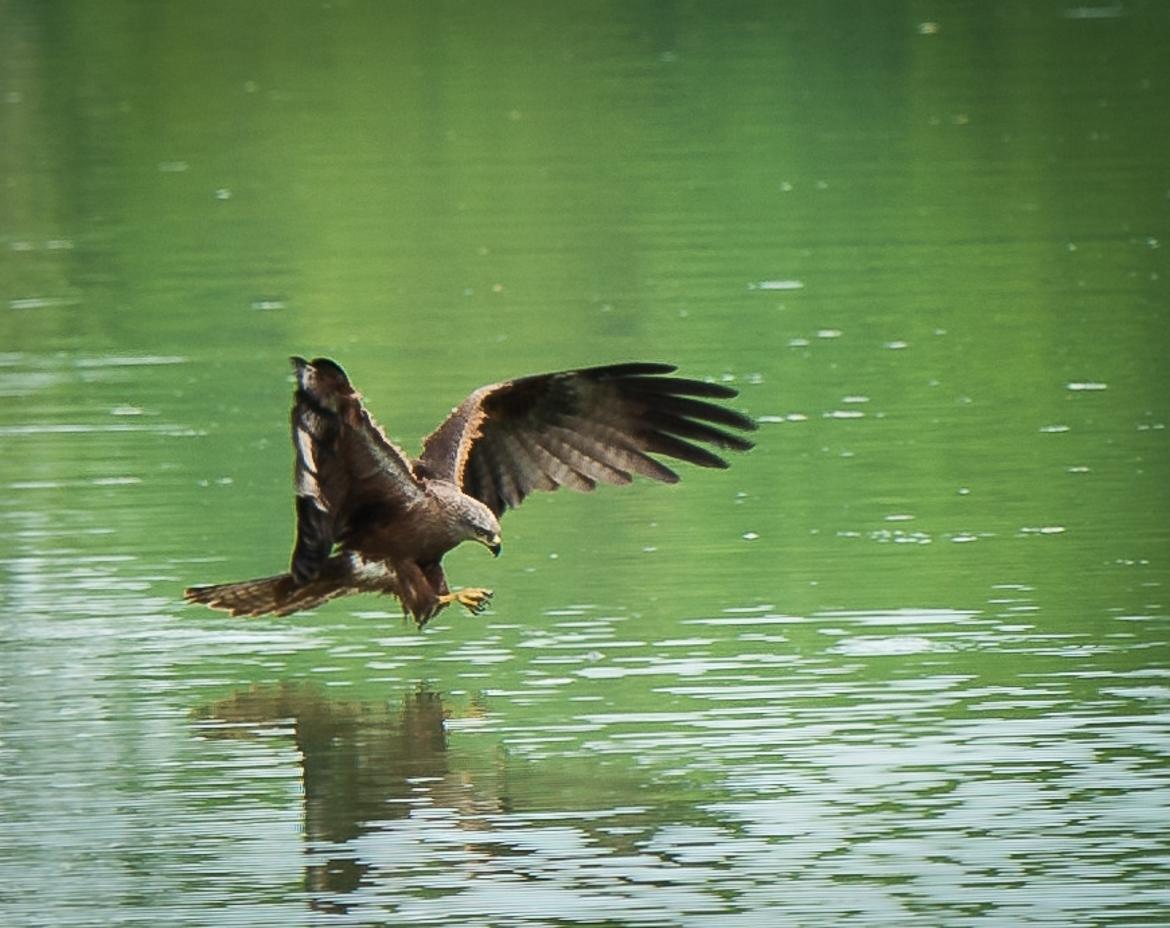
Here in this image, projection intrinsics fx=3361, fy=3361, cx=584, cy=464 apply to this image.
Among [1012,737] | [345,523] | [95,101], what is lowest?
[1012,737]

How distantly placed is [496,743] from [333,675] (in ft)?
3.93

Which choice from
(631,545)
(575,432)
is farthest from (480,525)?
(631,545)

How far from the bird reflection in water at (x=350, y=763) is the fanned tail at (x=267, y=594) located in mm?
283

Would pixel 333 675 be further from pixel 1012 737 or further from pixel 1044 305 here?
pixel 1044 305

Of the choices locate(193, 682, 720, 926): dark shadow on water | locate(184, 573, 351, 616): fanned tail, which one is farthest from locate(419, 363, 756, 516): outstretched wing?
locate(193, 682, 720, 926): dark shadow on water

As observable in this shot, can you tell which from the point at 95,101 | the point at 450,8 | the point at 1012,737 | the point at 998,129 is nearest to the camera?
the point at 1012,737

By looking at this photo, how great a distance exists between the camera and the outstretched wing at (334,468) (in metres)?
10.3

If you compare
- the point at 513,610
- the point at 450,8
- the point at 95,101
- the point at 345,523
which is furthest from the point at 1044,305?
the point at 450,8

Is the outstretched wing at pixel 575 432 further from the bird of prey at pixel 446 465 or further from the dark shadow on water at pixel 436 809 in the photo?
the dark shadow on water at pixel 436 809

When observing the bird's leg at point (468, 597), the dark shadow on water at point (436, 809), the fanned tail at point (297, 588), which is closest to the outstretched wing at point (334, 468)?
the fanned tail at point (297, 588)

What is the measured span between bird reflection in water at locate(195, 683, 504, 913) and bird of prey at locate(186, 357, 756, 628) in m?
0.38

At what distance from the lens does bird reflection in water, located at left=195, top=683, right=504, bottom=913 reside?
965cm

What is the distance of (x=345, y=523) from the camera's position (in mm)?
11266

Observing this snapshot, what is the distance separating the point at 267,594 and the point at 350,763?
0.99 metres
